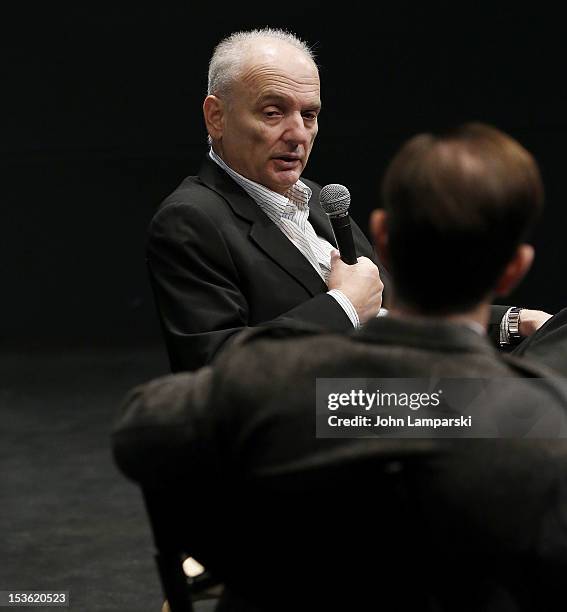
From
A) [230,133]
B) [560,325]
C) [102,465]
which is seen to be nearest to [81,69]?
[102,465]

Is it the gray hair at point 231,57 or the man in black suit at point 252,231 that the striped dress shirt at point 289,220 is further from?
the gray hair at point 231,57

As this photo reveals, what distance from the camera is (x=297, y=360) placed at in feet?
2.87

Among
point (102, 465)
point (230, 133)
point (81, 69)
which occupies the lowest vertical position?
point (102, 465)

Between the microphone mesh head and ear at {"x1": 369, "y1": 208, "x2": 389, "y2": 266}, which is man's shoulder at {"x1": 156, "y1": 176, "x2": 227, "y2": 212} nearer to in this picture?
the microphone mesh head

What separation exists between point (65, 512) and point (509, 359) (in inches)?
121

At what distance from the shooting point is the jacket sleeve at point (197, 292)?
1698 millimetres

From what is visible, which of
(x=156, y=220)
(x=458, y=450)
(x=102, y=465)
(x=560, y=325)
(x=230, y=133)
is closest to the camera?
(x=458, y=450)

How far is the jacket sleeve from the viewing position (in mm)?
1698

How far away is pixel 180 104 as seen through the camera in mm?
5488

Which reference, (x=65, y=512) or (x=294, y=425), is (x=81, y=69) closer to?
(x=65, y=512)

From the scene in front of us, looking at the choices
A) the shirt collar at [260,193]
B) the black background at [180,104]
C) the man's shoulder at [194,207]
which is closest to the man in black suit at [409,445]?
the man's shoulder at [194,207]

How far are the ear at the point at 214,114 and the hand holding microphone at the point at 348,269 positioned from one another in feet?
0.79

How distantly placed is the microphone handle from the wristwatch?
325 mm

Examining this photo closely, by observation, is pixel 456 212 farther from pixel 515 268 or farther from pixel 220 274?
pixel 220 274
